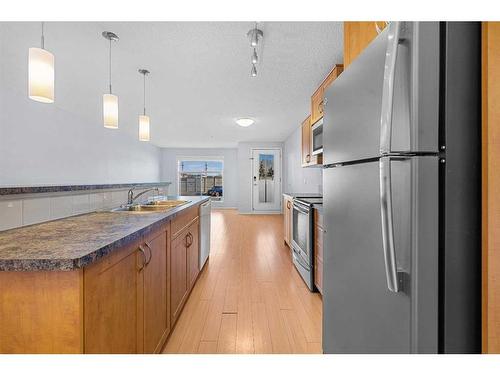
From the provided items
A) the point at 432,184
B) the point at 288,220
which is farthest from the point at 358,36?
the point at 288,220

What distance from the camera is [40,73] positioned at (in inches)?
51.9

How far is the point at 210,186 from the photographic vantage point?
996 centimetres

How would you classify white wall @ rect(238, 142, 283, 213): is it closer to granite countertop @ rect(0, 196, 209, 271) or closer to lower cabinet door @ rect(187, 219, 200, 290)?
lower cabinet door @ rect(187, 219, 200, 290)

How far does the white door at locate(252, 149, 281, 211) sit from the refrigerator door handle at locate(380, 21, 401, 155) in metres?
7.49

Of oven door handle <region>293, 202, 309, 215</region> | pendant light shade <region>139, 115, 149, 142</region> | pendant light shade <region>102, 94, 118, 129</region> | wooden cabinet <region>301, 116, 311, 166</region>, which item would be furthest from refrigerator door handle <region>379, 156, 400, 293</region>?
wooden cabinet <region>301, 116, 311, 166</region>

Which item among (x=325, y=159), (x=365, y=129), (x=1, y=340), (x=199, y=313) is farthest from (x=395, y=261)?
(x=199, y=313)

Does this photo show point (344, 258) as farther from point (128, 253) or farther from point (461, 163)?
point (128, 253)

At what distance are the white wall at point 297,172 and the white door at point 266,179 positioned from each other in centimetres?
31

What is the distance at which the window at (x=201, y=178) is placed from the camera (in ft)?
32.4

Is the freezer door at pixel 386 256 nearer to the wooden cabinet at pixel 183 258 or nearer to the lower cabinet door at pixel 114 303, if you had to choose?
the lower cabinet door at pixel 114 303

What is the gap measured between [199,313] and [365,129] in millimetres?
1885

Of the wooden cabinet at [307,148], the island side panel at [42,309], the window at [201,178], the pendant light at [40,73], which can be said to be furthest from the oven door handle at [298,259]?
the window at [201,178]

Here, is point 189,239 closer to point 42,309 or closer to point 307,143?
point 42,309

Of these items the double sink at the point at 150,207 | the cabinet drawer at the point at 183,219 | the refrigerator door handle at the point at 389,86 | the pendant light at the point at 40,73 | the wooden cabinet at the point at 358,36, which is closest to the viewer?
the refrigerator door handle at the point at 389,86
